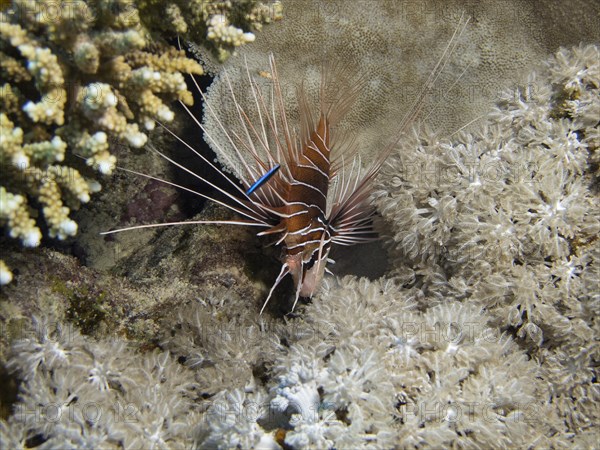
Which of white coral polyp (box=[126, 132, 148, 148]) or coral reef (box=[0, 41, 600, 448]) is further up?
white coral polyp (box=[126, 132, 148, 148])

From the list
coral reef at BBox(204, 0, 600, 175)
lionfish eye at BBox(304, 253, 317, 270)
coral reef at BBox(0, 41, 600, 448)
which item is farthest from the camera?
coral reef at BBox(204, 0, 600, 175)

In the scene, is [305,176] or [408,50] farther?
[408,50]

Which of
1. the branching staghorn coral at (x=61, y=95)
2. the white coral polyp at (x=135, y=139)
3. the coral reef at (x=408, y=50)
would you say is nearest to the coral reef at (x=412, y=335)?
the coral reef at (x=408, y=50)

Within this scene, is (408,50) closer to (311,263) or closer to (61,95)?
(311,263)

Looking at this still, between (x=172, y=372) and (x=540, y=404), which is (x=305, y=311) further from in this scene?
(x=540, y=404)

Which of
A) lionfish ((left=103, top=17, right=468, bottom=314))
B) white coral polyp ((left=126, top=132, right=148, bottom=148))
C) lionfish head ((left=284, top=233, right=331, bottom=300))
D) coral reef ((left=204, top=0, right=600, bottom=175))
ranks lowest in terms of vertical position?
lionfish head ((left=284, top=233, right=331, bottom=300))

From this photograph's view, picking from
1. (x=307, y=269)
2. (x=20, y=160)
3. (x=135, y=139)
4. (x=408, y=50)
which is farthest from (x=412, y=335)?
(x=20, y=160)

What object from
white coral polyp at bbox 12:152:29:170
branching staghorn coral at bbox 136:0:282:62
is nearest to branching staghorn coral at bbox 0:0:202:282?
white coral polyp at bbox 12:152:29:170

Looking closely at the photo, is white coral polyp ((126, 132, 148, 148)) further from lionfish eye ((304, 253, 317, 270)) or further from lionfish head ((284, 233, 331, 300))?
lionfish eye ((304, 253, 317, 270))
